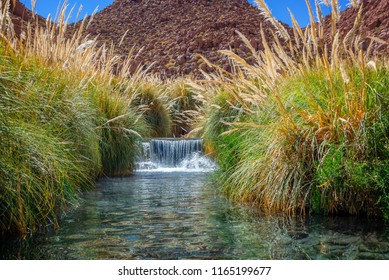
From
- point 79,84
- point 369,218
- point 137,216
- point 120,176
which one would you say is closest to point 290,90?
point 369,218

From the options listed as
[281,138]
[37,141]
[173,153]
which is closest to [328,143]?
[281,138]

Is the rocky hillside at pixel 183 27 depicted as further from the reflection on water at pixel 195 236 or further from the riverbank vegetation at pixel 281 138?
the reflection on water at pixel 195 236

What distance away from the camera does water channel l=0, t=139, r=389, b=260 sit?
Result: 245 cm

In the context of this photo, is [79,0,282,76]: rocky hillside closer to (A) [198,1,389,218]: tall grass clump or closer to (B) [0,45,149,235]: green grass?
(B) [0,45,149,235]: green grass

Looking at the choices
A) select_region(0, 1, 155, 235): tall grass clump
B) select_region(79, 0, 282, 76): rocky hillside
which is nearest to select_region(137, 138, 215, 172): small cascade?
select_region(0, 1, 155, 235): tall grass clump

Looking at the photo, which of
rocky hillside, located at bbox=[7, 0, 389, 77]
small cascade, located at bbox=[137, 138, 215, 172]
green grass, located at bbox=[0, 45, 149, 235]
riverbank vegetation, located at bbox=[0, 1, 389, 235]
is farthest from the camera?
rocky hillside, located at bbox=[7, 0, 389, 77]

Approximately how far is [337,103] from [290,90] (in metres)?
0.82

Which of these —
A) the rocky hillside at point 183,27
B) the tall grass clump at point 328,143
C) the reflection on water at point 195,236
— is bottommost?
the reflection on water at point 195,236

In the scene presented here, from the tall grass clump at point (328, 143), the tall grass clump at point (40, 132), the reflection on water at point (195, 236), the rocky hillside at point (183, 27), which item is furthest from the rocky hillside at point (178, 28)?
the reflection on water at point (195, 236)

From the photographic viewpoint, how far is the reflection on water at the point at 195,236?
2441mm

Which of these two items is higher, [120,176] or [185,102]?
[185,102]

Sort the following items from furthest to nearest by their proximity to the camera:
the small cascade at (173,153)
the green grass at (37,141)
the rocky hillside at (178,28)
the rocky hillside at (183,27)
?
1. the rocky hillside at (178,28)
2. the rocky hillside at (183,27)
3. the small cascade at (173,153)
4. the green grass at (37,141)

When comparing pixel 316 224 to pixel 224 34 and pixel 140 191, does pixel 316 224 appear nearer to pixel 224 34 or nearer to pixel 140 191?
pixel 140 191
